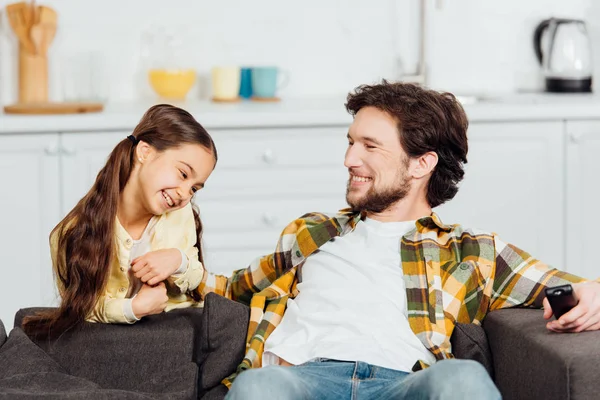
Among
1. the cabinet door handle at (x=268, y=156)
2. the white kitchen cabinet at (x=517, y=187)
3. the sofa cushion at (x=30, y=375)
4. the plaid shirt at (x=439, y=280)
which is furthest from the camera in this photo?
the white kitchen cabinet at (x=517, y=187)

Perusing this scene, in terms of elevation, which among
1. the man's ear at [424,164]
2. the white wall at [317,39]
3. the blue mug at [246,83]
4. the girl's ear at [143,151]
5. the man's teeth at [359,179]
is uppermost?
the white wall at [317,39]

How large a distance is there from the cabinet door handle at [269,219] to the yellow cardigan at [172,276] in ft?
4.26

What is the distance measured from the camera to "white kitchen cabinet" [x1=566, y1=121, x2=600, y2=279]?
393 centimetres

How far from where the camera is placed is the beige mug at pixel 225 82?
417 cm

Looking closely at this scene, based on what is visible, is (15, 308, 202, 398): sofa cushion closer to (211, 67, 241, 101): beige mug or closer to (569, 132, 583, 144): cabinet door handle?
(211, 67, 241, 101): beige mug

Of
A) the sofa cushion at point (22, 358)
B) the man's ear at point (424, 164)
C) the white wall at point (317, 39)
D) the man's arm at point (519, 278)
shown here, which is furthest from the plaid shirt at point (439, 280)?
the white wall at point (317, 39)

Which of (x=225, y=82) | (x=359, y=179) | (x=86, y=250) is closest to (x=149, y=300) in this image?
(x=86, y=250)

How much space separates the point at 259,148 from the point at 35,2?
3.65ft

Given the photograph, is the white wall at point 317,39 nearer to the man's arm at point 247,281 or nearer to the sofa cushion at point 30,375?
the man's arm at point 247,281

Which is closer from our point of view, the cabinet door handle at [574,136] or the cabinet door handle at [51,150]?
the cabinet door handle at [51,150]

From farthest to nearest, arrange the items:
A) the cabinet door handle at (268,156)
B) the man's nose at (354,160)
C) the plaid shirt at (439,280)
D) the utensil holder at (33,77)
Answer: the utensil holder at (33,77), the cabinet door handle at (268,156), the man's nose at (354,160), the plaid shirt at (439,280)

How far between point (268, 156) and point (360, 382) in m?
1.70

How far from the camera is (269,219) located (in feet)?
12.5

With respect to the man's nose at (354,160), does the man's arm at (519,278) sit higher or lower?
lower
